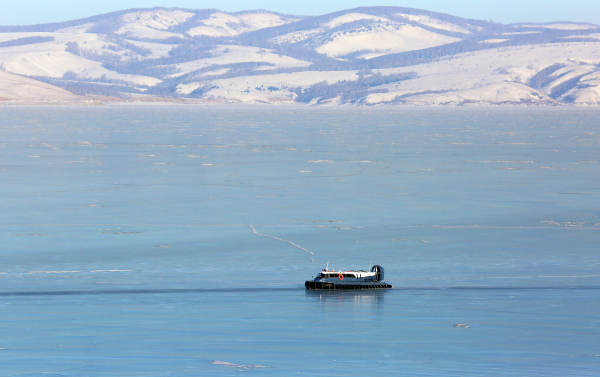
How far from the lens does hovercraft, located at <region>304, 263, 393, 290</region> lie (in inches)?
746

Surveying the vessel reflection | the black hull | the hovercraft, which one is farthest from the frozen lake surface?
the hovercraft

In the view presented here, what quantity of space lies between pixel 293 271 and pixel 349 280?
169cm

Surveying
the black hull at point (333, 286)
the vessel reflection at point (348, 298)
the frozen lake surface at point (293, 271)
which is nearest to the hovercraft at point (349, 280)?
the black hull at point (333, 286)

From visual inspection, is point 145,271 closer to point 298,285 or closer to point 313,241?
point 298,285

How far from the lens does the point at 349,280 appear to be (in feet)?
63.9

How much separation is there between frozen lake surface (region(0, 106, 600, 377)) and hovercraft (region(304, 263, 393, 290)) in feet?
1.56

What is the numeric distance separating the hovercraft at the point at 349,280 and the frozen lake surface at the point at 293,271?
47 cm

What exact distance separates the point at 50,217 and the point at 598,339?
772 inches

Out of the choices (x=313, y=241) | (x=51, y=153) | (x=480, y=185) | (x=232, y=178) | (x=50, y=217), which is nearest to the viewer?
(x=313, y=241)

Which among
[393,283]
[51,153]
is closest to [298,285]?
[393,283]

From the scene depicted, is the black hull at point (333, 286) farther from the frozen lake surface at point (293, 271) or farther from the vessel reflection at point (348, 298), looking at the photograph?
the frozen lake surface at point (293, 271)

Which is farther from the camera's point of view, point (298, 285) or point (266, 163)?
point (266, 163)

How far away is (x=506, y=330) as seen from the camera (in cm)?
1527

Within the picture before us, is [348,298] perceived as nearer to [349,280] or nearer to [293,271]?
[349,280]
